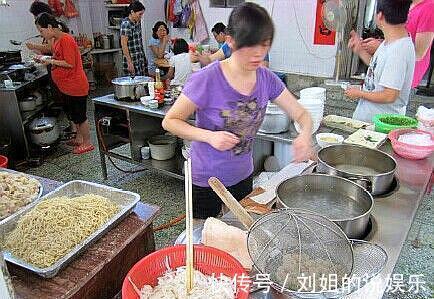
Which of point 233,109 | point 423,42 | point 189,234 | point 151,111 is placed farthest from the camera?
point 151,111

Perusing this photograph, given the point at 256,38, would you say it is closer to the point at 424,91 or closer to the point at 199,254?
the point at 199,254

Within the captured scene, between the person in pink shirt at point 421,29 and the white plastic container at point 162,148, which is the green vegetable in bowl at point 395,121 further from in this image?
the white plastic container at point 162,148

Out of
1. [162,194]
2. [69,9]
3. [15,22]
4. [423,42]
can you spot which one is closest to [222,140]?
[423,42]

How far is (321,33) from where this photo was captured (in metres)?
4.91

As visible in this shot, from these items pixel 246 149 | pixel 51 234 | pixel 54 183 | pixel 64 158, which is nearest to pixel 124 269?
pixel 51 234

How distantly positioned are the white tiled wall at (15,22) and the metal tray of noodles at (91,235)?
580cm

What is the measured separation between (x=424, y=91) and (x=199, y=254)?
5233 millimetres

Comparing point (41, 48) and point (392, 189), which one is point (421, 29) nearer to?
point (392, 189)

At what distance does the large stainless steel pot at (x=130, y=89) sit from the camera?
3521 mm

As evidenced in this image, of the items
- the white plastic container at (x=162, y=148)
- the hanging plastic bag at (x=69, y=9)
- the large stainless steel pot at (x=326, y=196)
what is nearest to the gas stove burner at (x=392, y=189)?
the large stainless steel pot at (x=326, y=196)

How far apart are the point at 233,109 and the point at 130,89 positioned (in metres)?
2.18

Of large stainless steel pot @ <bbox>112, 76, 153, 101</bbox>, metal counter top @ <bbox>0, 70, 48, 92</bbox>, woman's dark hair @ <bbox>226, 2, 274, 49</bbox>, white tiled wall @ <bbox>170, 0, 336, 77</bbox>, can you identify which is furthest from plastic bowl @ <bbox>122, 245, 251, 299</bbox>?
white tiled wall @ <bbox>170, 0, 336, 77</bbox>

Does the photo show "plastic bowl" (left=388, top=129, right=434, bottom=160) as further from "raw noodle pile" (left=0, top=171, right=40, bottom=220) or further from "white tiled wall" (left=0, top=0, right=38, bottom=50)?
"white tiled wall" (left=0, top=0, right=38, bottom=50)

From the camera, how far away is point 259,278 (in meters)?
1.04
